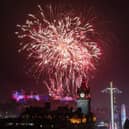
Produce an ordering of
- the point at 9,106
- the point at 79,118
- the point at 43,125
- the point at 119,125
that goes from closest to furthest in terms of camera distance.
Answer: the point at 43,125 → the point at 79,118 → the point at 119,125 → the point at 9,106

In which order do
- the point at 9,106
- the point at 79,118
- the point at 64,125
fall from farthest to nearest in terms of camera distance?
1. the point at 9,106
2. the point at 79,118
3. the point at 64,125

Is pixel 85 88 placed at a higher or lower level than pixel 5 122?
higher

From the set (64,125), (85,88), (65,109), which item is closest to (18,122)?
(64,125)

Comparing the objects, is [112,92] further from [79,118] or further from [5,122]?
[5,122]

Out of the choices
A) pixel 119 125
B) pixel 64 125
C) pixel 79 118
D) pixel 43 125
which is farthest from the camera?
pixel 119 125

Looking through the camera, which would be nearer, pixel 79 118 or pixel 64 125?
pixel 64 125

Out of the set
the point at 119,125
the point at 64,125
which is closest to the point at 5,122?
the point at 64,125

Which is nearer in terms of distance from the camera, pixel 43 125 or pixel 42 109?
pixel 43 125

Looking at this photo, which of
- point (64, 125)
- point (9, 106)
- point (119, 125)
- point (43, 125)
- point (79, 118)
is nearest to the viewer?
point (43, 125)

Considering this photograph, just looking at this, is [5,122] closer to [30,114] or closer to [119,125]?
[30,114]
